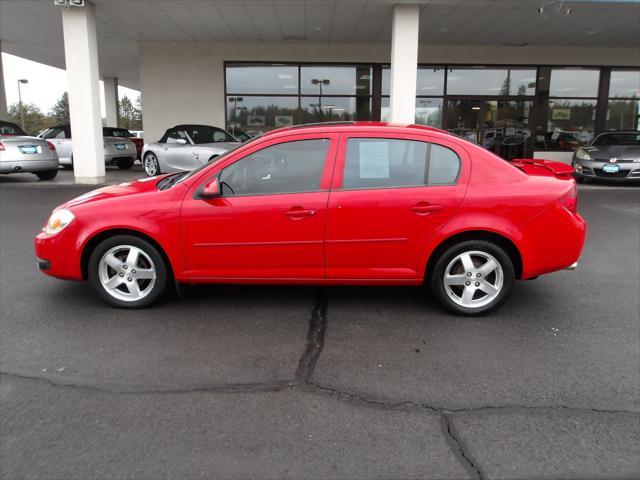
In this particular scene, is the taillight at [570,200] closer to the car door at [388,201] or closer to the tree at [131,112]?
the car door at [388,201]

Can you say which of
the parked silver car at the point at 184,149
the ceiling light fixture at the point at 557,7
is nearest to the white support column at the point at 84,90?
the parked silver car at the point at 184,149

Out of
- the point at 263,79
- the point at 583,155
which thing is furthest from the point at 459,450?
the point at 263,79

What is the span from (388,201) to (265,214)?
0.99 metres

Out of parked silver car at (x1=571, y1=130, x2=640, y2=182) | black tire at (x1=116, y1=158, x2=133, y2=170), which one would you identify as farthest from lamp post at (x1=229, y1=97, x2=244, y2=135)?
parked silver car at (x1=571, y1=130, x2=640, y2=182)

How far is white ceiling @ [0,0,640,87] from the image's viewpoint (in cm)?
1314

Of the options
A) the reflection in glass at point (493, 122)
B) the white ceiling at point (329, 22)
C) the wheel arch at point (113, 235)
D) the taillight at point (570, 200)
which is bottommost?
the wheel arch at point (113, 235)

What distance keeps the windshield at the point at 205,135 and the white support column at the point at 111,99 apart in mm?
19264

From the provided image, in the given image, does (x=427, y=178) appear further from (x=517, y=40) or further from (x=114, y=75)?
(x=114, y=75)

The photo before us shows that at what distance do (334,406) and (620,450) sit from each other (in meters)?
1.47

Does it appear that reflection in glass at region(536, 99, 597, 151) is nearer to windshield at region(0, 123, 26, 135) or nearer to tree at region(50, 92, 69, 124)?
windshield at region(0, 123, 26, 135)

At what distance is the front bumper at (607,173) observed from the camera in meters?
13.5

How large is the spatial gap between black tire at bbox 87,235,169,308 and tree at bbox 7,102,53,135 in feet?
258

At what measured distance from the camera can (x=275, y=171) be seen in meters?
4.30

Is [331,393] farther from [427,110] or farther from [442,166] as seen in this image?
[427,110]
